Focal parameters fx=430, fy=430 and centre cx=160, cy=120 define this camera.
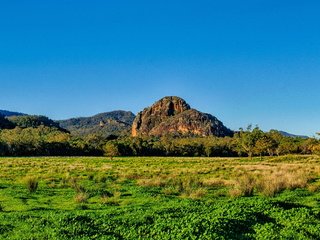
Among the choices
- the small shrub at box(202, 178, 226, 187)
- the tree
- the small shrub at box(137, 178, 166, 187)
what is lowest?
the small shrub at box(137, 178, 166, 187)

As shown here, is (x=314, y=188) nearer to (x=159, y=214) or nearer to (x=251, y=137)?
(x=159, y=214)

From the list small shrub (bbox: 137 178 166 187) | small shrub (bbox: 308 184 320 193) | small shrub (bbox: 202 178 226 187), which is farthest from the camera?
small shrub (bbox: 137 178 166 187)

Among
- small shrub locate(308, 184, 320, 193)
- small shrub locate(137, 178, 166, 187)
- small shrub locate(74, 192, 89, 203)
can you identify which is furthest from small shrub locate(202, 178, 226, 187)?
small shrub locate(74, 192, 89, 203)

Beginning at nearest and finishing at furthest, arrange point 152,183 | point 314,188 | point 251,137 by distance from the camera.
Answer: point 314,188, point 152,183, point 251,137

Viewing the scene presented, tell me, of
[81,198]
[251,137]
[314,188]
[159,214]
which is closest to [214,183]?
[314,188]

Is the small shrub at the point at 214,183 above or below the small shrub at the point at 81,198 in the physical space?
above

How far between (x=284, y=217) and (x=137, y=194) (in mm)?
11408

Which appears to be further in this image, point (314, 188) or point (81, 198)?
point (314, 188)

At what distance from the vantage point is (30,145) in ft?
414

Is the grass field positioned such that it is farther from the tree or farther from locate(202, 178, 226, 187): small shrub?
the tree

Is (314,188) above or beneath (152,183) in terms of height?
above

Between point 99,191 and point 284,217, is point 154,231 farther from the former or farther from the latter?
point 99,191

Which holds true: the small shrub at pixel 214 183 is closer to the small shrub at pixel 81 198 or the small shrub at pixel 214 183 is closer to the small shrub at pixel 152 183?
the small shrub at pixel 152 183

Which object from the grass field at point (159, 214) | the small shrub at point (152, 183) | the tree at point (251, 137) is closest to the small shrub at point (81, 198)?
the grass field at point (159, 214)
